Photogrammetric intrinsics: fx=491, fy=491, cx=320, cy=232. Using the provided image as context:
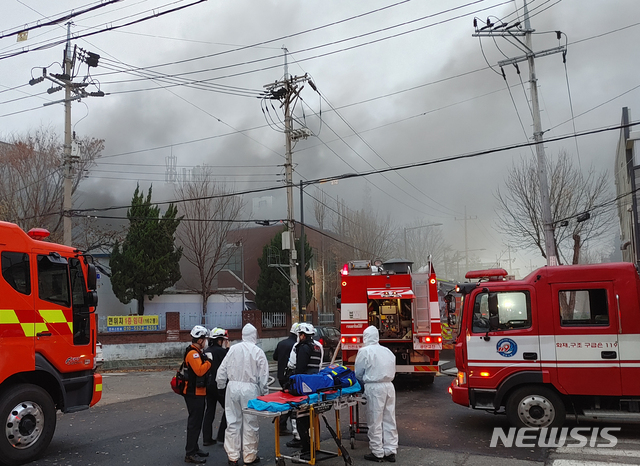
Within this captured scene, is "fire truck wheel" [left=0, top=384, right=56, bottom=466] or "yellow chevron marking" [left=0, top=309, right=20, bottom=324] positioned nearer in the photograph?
"fire truck wheel" [left=0, top=384, right=56, bottom=466]

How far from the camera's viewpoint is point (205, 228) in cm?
2741

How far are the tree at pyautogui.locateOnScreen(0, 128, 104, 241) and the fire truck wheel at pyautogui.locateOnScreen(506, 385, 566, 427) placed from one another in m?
20.4

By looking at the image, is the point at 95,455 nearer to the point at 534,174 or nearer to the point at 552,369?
the point at 552,369

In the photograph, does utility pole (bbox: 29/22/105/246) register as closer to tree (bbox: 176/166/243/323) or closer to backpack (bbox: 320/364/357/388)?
tree (bbox: 176/166/243/323)

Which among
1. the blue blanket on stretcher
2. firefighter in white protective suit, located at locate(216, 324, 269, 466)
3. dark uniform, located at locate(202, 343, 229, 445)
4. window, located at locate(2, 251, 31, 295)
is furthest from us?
dark uniform, located at locate(202, 343, 229, 445)

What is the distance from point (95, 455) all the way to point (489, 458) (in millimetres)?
5325

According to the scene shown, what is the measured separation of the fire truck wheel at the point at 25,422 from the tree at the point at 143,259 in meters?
16.3

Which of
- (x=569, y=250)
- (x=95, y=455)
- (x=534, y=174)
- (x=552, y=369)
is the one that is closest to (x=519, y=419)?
(x=552, y=369)

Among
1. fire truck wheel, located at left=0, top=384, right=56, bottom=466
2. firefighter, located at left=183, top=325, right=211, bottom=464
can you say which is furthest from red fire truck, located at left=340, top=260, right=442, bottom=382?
fire truck wheel, located at left=0, top=384, right=56, bottom=466

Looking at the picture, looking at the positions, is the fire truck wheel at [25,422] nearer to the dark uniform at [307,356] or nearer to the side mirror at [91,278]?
the side mirror at [91,278]

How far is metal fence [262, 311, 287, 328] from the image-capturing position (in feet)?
78.2

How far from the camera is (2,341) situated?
6.36 metres

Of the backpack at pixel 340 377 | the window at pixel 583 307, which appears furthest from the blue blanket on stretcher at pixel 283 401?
the window at pixel 583 307

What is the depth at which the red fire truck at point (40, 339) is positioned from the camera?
642 centimetres
